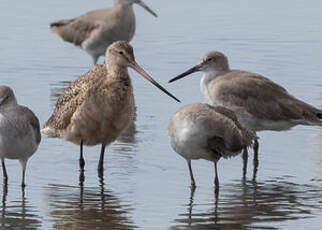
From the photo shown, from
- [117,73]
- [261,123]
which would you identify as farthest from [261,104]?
[117,73]

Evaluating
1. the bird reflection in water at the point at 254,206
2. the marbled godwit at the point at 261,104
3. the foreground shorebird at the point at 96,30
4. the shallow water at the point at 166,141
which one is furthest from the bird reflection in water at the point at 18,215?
the foreground shorebird at the point at 96,30

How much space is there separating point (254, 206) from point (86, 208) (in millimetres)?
1624

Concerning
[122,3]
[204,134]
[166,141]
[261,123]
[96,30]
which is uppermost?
[122,3]

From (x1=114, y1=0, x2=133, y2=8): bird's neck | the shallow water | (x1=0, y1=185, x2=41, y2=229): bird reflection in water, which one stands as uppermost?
(x1=114, y1=0, x2=133, y2=8): bird's neck

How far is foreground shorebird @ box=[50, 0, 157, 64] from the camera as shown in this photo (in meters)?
18.8

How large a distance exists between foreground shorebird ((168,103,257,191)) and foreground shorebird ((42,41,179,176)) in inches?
37.8

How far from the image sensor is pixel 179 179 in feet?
37.3

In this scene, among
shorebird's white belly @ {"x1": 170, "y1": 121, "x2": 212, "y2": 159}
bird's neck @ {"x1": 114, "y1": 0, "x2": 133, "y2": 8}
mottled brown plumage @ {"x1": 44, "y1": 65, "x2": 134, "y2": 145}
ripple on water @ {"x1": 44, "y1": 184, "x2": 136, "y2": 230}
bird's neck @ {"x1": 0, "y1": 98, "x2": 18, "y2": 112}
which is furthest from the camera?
bird's neck @ {"x1": 114, "y1": 0, "x2": 133, "y2": 8}

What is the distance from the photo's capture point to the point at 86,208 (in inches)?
409

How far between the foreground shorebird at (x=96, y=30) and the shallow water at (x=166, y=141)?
12.6 inches

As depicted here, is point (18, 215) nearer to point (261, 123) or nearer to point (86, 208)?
point (86, 208)

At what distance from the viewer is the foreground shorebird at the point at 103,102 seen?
11.5m

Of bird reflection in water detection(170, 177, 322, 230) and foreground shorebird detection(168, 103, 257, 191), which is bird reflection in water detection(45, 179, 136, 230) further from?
foreground shorebird detection(168, 103, 257, 191)

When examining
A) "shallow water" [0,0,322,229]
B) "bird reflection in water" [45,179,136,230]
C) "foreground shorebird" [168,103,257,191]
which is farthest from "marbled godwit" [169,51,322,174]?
A: "bird reflection in water" [45,179,136,230]
